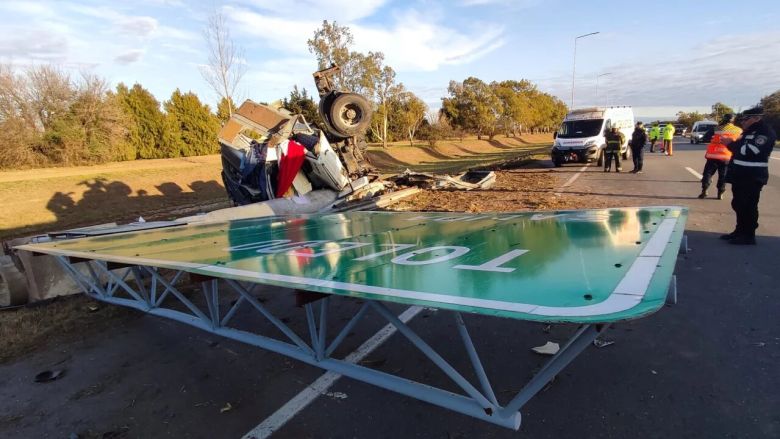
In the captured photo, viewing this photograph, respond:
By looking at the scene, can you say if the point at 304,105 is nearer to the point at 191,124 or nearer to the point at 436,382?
the point at 191,124

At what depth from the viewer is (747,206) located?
20.8 ft

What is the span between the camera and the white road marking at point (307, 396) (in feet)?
9.06

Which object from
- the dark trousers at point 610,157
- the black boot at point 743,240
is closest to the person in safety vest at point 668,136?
the dark trousers at point 610,157

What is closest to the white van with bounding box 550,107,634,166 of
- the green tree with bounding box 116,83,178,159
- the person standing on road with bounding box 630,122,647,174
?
the person standing on road with bounding box 630,122,647,174

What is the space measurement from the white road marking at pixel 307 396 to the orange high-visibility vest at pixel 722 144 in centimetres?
925

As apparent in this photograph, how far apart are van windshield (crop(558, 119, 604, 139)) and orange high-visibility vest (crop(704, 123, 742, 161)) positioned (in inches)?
392

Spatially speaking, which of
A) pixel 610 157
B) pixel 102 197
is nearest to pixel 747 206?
pixel 610 157

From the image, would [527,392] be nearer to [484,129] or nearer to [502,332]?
[502,332]

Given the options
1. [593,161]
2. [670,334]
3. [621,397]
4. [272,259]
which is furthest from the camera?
[593,161]

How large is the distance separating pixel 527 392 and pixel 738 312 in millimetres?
3220

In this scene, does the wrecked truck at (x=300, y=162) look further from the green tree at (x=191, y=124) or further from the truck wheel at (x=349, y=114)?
the green tree at (x=191, y=124)

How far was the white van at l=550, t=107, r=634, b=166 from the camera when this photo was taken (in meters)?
18.7

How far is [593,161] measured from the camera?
19.2 m

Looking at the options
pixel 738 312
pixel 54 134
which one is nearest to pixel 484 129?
pixel 54 134
